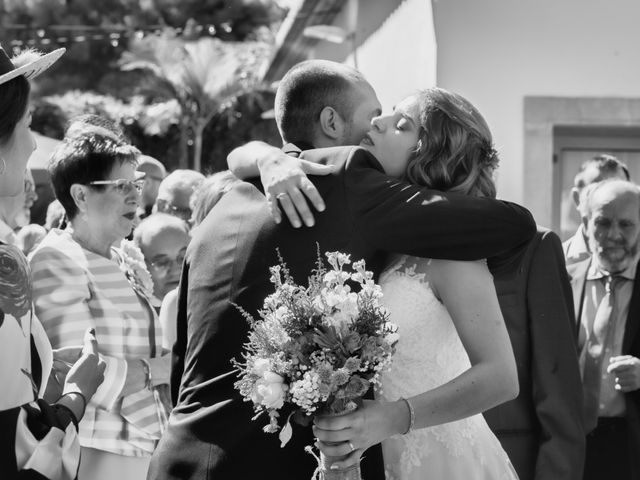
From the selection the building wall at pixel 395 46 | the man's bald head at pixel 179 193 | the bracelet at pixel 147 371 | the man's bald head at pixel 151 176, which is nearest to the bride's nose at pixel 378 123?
the bracelet at pixel 147 371

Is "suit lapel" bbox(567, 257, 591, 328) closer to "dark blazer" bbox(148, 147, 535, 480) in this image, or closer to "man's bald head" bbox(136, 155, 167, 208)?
"dark blazer" bbox(148, 147, 535, 480)

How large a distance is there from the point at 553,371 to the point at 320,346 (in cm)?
256

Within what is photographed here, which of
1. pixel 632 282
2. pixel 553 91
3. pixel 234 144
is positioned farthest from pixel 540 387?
pixel 234 144

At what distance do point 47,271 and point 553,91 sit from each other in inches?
240

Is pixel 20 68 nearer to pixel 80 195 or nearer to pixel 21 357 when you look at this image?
pixel 21 357

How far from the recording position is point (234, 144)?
33.6m

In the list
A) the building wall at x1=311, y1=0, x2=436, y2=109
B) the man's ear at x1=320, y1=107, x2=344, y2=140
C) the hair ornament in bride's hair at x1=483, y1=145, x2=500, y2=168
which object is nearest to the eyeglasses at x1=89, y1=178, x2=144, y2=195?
the man's ear at x1=320, y1=107, x2=344, y2=140

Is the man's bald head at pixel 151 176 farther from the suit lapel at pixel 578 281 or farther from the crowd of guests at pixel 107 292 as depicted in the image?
the suit lapel at pixel 578 281

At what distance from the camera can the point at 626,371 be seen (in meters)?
5.73

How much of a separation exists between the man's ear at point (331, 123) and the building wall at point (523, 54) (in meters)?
5.97

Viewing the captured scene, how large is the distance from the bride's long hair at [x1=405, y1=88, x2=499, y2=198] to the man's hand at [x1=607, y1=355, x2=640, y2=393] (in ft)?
8.58

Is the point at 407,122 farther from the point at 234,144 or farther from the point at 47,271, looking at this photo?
the point at 234,144

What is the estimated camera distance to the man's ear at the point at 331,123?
3635 millimetres

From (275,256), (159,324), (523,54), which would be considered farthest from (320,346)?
(523,54)
